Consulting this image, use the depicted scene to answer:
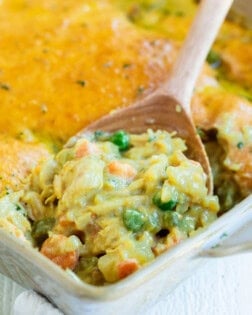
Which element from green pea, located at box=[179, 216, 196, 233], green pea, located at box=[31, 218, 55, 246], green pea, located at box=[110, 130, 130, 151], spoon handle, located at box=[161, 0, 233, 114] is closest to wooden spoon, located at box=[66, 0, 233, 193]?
spoon handle, located at box=[161, 0, 233, 114]

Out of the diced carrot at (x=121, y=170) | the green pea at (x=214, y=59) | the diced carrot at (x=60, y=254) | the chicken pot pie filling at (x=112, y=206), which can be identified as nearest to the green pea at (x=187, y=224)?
the chicken pot pie filling at (x=112, y=206)

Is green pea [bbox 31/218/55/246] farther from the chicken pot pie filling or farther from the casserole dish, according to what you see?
the casserole dish

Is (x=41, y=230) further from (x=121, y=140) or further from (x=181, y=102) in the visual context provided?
(x=181, y=102)

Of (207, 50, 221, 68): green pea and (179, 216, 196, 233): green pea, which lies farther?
(207, 50, 221, 68): green pea

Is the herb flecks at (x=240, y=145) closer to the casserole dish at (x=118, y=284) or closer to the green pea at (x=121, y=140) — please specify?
the green pea at (x=121, y=140)

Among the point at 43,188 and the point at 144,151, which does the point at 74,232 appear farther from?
the point at 144,151

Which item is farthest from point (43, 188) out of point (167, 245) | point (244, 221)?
point (244, 221)

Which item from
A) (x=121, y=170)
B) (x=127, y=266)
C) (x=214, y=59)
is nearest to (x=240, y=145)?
(x=121, y=170)
